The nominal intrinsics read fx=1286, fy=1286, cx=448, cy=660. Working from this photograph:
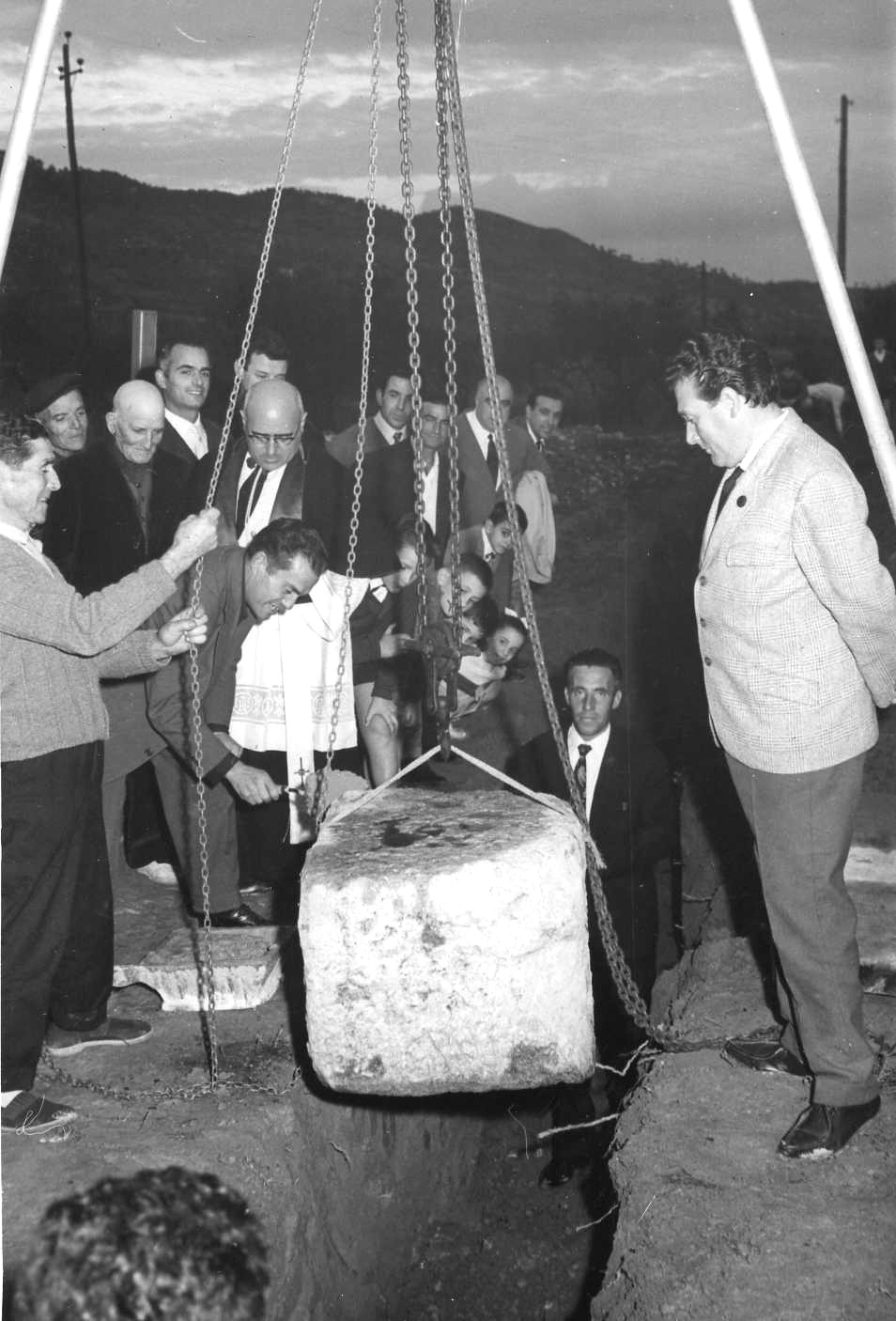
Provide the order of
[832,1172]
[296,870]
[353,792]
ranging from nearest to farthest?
[832,1172] → [353,792] → [296,870]

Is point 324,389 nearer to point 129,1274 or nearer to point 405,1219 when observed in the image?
point 405,1219

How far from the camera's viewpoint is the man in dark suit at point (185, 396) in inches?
221

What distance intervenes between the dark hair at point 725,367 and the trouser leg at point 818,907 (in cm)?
98

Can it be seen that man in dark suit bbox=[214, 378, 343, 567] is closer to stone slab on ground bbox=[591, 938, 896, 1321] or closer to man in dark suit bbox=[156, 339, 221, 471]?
man in dark suit bbox=[156, 339, 221, 471]

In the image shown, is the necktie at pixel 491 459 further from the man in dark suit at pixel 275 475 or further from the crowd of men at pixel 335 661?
the man in dark suit at pixel 275 475

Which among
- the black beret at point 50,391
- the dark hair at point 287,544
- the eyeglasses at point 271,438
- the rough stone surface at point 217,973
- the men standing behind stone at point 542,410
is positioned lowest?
the rough stone surface at point 217,973

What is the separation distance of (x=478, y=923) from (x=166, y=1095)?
4.54 ft

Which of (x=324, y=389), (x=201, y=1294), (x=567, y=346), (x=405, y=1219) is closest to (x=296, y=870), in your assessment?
(x=405, y=1219)

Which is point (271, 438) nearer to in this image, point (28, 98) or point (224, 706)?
point (224, 706)

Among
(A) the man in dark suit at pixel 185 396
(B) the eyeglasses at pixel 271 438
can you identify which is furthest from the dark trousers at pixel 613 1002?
(A) the man in dark suit at pixel 185 396

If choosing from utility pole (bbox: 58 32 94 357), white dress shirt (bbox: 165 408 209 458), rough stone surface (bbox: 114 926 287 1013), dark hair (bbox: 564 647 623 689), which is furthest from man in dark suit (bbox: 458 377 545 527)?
utility pole (bbox: 58 32 94 357)

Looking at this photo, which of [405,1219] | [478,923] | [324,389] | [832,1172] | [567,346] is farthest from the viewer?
[567,346]

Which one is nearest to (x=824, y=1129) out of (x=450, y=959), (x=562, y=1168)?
(x=450, y=959)

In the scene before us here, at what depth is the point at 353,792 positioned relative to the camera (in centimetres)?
386
